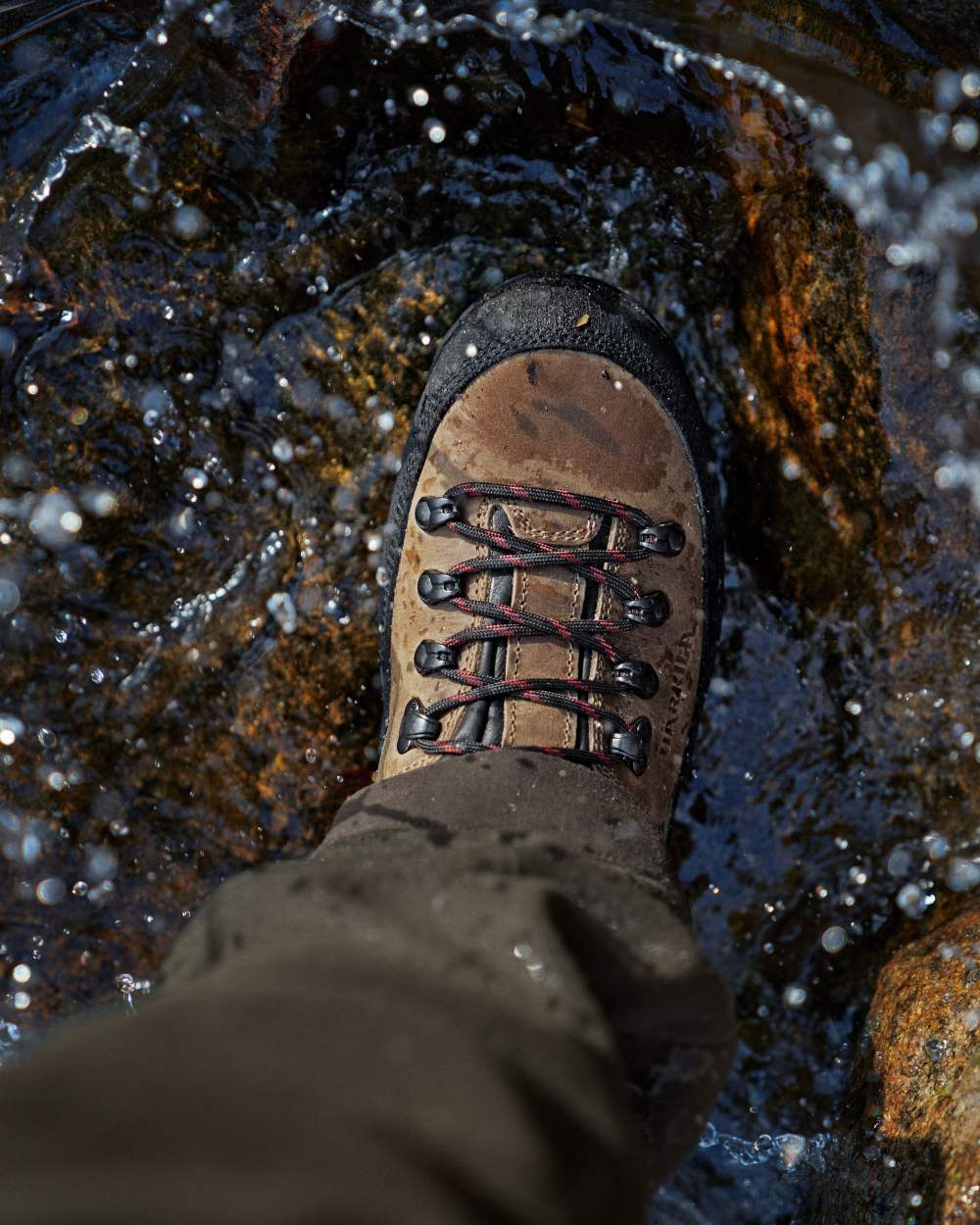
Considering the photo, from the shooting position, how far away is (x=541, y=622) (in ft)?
5.78

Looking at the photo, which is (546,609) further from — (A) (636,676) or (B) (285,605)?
(B) (285,605)

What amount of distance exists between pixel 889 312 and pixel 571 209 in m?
0.64

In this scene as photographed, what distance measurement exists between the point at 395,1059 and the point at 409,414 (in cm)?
141

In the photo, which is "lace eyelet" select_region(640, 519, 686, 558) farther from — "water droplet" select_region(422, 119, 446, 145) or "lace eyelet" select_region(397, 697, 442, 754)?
"water droplet" select_region(422, 119, 446, 145)

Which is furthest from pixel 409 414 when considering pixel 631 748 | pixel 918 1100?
pixel 918 1100

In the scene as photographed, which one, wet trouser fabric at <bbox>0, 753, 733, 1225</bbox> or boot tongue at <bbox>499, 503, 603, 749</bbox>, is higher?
boot tongue at <bbox>499, 503, 603, 749</bbox>

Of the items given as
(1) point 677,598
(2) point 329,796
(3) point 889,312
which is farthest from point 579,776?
(3) point 889,312

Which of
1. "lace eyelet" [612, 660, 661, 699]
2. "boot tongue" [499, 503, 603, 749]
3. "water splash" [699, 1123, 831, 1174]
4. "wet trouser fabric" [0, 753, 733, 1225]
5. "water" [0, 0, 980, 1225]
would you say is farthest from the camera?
"water splash" [699, 1123, 831, 1174]

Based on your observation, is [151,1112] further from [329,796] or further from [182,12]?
[182,12]

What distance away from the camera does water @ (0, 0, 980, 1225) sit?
1929 millimetres

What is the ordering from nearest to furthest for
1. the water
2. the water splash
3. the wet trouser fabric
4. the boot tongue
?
the wet trouser fabric → the boot tongue → the water → the water splash

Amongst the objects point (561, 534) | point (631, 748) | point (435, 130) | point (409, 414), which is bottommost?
point (631, 748)

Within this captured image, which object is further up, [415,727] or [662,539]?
[662,539]

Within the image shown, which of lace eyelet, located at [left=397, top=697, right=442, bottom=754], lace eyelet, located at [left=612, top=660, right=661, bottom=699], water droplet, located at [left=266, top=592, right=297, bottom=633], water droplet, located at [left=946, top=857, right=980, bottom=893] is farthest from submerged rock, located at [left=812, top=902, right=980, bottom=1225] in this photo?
water droplet, located at [left=266, top=592, right=297, bottom=633]
